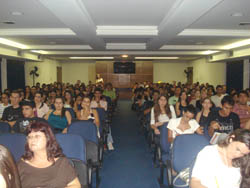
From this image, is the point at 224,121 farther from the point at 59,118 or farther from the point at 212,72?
the point at 212,72

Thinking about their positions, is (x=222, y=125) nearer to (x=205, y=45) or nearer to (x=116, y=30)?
(x=116, y=30)

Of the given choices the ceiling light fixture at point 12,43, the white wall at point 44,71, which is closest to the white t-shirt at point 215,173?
the ceiling light fixture at point 12,43

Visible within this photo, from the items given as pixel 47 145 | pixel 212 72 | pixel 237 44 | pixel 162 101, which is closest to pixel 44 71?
pixel 212 72

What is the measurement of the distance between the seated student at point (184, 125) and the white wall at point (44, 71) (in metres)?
11.6

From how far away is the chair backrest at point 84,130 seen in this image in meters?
3.96

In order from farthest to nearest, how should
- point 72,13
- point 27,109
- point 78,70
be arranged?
point 78,70 < point 72,13 < point 27,109

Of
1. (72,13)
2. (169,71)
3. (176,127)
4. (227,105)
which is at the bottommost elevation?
(176,127)

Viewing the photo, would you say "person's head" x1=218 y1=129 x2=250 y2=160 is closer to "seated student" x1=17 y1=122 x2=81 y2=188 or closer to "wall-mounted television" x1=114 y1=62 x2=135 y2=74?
"seated student" x1=17 y1=122 x2=81 y2=188

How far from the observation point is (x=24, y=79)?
13.5 metres

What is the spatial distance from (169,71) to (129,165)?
586 inches

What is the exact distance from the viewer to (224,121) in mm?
3932

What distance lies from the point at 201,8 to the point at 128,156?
3156 millimetres

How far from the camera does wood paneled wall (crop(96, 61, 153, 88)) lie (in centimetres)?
1842

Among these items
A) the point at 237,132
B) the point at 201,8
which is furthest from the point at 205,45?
the point at 237,132
